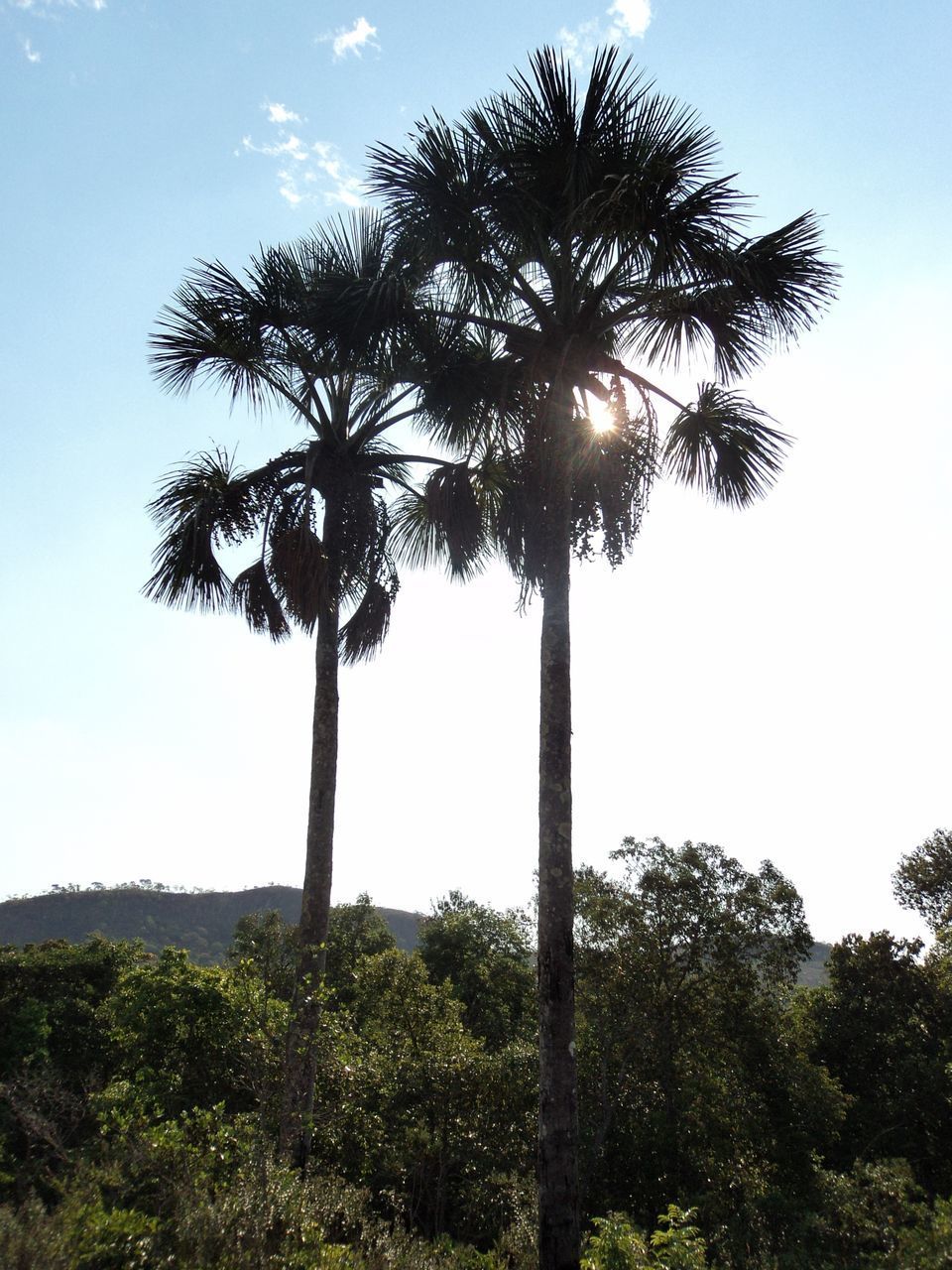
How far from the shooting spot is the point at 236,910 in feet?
361

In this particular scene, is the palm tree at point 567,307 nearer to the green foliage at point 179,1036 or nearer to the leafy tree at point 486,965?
the green foliage at point 179,1036

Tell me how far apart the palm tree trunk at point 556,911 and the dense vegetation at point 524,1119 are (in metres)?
0.73

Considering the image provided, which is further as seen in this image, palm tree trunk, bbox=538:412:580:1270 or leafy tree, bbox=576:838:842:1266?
leafy tree, bbox=576:838:842:1266

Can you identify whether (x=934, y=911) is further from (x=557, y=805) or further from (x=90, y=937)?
(x=90, y=937)

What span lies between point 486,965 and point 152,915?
96.9 m

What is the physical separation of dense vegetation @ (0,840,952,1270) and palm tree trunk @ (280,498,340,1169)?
0.28 m

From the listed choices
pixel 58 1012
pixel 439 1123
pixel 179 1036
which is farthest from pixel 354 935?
pixel 439 1123

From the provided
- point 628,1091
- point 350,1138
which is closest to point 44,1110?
point 350,1138

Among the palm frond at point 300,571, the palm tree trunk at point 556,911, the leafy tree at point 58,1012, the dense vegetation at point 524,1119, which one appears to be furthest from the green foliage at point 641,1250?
the leafy tree at point 58,1012

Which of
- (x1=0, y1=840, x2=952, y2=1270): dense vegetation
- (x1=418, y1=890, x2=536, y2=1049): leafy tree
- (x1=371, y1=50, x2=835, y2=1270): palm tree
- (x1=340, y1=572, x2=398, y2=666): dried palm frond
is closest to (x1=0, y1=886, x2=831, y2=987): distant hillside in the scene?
(x1=418, y1=890, x2=536, y2=1049): leafy tree

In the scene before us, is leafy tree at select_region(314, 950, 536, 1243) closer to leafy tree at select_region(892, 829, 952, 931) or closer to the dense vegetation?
the dense vegetation

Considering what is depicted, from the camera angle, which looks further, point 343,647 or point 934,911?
point 934,911

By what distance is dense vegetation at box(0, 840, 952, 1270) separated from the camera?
5.28 m

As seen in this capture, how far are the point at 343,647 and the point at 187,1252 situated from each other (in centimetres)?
775
